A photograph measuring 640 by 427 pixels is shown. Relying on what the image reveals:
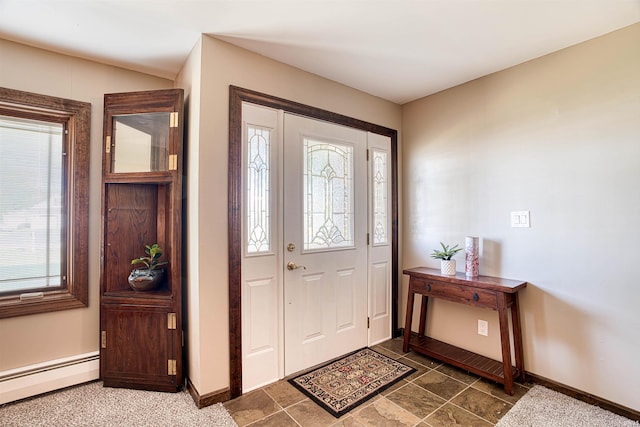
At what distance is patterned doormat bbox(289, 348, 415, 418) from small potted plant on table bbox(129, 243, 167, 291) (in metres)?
1.29

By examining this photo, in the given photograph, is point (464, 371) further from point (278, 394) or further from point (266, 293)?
point (266, 293)

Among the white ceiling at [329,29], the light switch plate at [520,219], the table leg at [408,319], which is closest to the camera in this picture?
the white ceiling at [329,29]

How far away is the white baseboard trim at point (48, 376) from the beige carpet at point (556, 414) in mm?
2856

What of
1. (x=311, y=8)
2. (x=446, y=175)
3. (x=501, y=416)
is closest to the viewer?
(x=311, y=8)

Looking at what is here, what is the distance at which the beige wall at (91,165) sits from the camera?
2.09 meters

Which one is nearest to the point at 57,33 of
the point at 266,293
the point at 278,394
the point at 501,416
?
the point at 266,293

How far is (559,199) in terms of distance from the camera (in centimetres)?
222

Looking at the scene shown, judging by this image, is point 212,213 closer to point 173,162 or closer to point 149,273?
point 173,162

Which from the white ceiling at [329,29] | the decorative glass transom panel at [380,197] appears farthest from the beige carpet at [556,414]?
the white ceiling at [329,29]

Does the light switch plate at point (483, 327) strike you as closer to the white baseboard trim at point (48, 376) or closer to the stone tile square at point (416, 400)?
the stone tile square at point (416, 400)

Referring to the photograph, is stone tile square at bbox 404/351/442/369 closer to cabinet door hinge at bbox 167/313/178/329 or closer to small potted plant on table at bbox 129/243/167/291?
cabinet door hinge at bbox 167/313/178/329

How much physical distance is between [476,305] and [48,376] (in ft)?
10.4

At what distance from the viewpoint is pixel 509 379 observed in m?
2.16

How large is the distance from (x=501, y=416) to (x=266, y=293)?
1.73 metres
